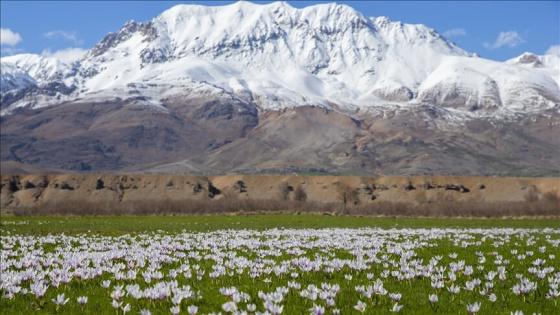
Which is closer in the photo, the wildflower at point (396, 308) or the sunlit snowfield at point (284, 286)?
the wildflower at point (396, 308)

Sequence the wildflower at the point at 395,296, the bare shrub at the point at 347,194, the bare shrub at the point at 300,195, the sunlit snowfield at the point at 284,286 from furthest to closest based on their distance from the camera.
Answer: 1. the bare shrub at the point at 347,194
2. the bare shrub at the point at 300,195
3. the wildflower at the point at 395,296
4. the sunlit snowfield at the point at 284,286

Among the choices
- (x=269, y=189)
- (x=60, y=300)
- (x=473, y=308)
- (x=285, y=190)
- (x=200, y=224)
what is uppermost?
(x=269, y=189)

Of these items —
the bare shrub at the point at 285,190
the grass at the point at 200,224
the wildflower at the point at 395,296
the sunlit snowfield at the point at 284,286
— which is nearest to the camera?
the sunlit snowfield at the point at 284,286

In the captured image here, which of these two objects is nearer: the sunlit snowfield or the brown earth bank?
the sunlit snowfield

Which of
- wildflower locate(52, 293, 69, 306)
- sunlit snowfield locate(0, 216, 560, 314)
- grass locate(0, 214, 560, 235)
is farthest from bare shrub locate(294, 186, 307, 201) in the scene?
wildflower locate(52, 293, 69, 306)

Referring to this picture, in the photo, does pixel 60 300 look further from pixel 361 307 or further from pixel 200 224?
pixel 200 224

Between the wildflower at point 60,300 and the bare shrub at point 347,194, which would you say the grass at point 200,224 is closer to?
the wildflower at point 60,300

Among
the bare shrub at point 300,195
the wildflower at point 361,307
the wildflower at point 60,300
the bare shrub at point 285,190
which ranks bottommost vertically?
the wildflower at point 60,300

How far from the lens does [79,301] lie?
404 inches

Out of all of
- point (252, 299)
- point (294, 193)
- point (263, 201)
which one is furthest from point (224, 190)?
point (252, 299)

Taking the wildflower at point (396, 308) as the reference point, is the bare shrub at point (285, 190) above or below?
above

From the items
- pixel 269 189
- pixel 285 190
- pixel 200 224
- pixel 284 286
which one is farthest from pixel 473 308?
pixel 269 189

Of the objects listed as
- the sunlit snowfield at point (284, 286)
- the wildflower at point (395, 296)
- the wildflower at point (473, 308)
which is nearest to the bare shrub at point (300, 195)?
the sunlit snowfield at point (284, 286)

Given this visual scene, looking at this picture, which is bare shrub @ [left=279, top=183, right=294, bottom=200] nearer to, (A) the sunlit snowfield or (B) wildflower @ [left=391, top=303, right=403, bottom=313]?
(A) the sunlit snowfield
